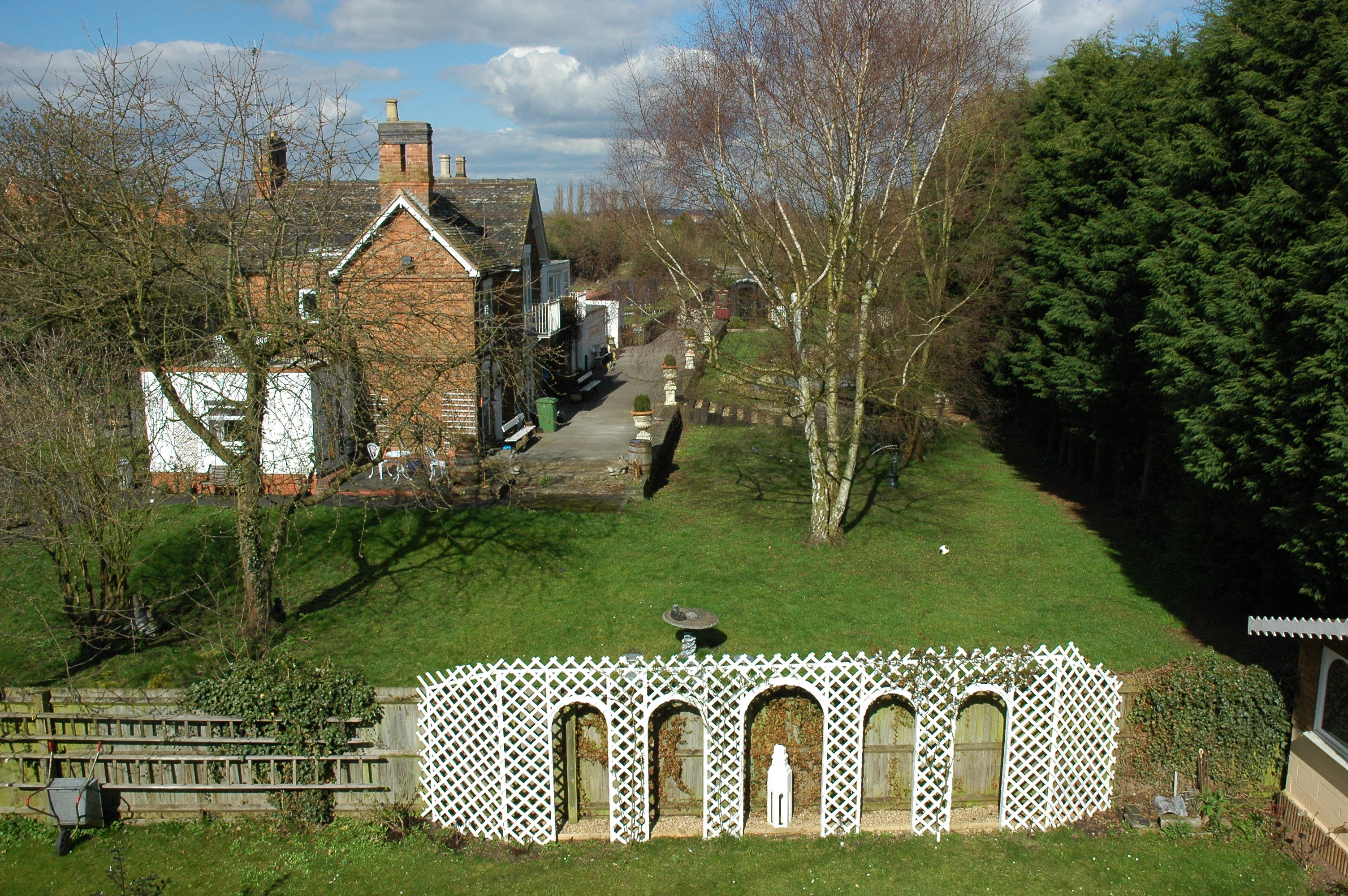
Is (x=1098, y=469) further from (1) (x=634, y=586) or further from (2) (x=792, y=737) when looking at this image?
(2) (x=792, y=737)

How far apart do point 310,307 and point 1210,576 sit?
1309 cm

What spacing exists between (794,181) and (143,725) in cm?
1262

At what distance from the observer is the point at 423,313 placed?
11.8 metres

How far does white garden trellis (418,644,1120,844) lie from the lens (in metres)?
8.10

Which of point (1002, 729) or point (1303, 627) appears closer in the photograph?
point (1303, 627)

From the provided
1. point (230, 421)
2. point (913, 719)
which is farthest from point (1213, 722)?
point (230, 421)

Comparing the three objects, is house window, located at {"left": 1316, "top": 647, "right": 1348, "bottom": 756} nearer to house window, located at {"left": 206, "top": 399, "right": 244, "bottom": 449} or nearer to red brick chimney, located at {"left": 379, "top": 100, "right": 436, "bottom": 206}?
house window, located at {"left": 206, "top": 399, "right": 244, "bottom": 449}

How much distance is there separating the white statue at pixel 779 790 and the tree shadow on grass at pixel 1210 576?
5.10 m

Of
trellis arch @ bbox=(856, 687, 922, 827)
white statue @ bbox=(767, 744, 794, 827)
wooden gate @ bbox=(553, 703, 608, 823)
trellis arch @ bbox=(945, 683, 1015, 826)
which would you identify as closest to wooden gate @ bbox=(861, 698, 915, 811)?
trellis arch @ bbox=(856, 687, 922, 827)

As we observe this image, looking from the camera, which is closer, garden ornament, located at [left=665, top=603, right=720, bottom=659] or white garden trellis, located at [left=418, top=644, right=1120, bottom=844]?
white garden trellis, located at [left=418, top=644, right=1120, bottom=844]

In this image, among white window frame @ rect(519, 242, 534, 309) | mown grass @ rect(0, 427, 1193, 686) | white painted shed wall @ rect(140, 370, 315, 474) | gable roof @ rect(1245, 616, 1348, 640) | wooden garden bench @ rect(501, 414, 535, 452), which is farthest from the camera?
white window frame @ rect(519, 242, 534, 309)

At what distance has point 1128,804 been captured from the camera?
28.7 ft

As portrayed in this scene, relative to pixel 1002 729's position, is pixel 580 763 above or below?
below

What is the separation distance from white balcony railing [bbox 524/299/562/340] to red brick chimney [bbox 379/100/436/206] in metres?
4.33
